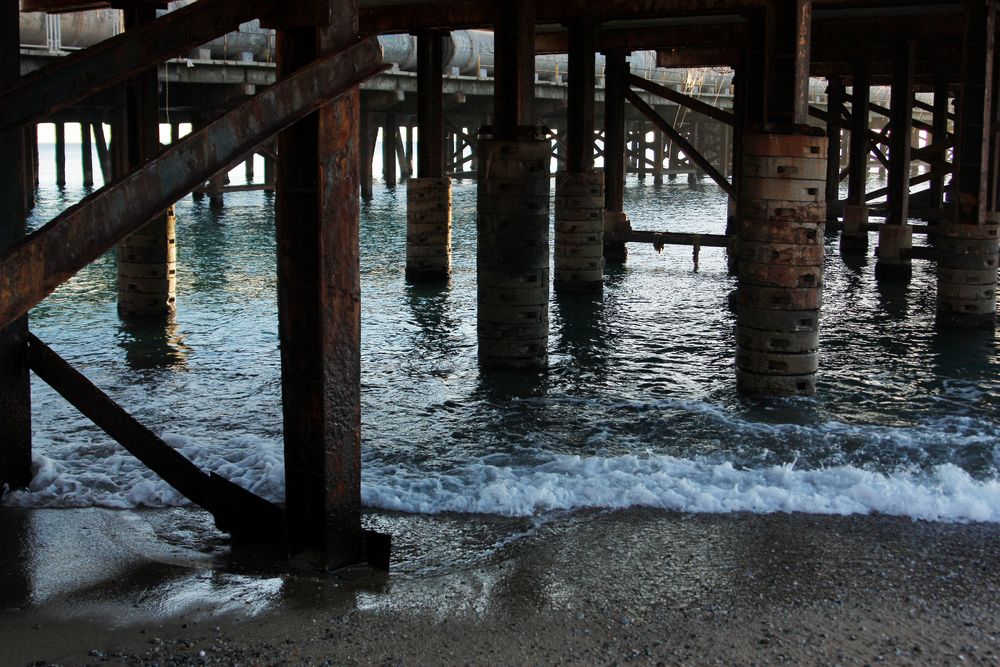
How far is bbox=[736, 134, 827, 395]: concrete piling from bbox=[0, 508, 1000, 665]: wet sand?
370 centimetres

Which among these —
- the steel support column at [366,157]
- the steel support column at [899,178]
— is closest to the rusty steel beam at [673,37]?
the steel support column at [899,178]

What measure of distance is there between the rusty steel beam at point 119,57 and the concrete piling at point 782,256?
20.3 ft

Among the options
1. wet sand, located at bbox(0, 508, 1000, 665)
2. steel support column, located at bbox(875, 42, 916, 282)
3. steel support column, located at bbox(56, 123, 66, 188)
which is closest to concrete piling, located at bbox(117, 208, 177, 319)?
wet sand, located at bbox(0, 508, 1000, 665)

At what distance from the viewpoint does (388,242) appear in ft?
88.9

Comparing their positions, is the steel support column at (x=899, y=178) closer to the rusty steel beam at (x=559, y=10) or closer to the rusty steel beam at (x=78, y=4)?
the rusty steel beam at (x=559, y=10)

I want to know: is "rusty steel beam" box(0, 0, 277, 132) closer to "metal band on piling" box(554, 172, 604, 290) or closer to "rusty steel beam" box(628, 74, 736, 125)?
"metal band on piling" box(554, 172, 604, 290)

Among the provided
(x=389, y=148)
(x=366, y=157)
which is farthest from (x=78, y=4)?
(x=389, y=148)

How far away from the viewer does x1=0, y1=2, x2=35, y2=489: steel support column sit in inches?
299

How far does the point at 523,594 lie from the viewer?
6715 mm

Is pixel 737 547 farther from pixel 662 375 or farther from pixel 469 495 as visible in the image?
pixel 662 375

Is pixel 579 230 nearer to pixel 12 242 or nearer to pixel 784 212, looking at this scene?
pixel 784 212

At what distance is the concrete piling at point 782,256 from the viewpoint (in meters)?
11.4

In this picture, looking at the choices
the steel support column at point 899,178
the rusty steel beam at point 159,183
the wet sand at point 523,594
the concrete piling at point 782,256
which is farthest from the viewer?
the steel support column at point 899,178

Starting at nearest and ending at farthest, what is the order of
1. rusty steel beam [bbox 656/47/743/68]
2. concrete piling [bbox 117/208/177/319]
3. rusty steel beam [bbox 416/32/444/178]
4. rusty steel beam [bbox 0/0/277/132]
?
rusty steel beam [bbox 0/0/277/132] → concrete piling [bbox 117/208/177/319] → rusty steel beam [bbox 416/32/444/178] → rusty steel beam [bbox 656/47/743/68]
